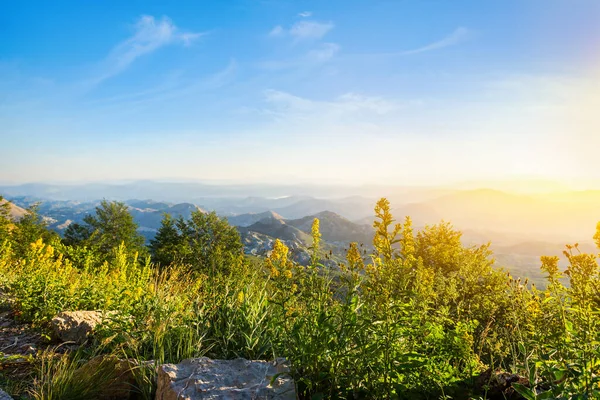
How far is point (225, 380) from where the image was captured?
3.31m

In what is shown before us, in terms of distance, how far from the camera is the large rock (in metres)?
3.14

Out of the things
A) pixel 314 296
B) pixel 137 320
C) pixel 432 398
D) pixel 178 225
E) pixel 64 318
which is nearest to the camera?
pixel 432 398

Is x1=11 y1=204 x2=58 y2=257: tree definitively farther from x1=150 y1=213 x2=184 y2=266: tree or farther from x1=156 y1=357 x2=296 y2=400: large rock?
x1=156 y1=357 x2=296 y2=400: large rock

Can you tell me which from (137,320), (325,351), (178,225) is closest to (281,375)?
(325,351)

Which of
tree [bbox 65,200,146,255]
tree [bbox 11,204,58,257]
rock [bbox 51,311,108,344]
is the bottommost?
tree [bbox 65,200,146,255]

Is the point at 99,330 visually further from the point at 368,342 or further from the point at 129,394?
the point at 368,342

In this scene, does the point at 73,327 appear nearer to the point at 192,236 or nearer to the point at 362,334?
the point at 362,334

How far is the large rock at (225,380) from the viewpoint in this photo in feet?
10.3

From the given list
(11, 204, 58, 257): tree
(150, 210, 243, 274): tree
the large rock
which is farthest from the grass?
(150, 210, 243, 274): tree

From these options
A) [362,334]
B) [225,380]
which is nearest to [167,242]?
[225,380]

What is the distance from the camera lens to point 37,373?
4555 mm

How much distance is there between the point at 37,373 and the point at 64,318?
1.00 m

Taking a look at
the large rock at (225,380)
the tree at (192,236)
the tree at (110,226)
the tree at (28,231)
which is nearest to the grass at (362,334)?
the large rock at (225,380)

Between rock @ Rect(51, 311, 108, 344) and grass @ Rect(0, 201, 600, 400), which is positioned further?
rock @ Rect(51, 311, 108, 344)
